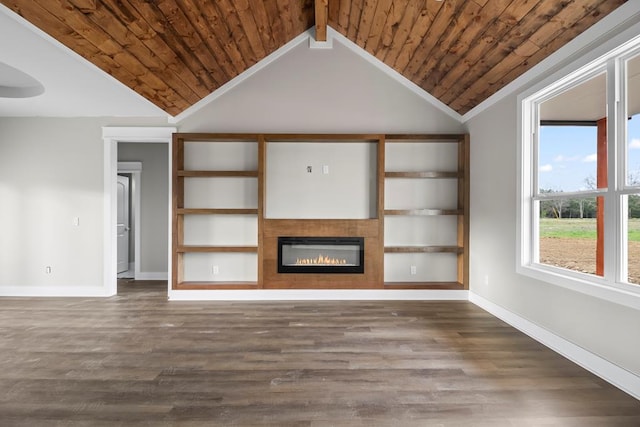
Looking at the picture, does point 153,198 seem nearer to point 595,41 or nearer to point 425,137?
point 425,137

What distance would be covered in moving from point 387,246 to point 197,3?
3.43 meters

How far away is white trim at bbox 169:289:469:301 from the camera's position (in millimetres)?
4402

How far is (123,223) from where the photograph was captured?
6.24 m

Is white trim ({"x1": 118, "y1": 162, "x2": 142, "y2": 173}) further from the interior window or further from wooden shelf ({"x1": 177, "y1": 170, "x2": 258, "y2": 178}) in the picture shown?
the interior window

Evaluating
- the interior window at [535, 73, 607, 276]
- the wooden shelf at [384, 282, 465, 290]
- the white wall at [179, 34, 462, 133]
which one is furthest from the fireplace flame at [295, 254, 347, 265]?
the interior window at [535, 73, 607, 276]

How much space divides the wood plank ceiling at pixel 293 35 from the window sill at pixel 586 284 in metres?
1.87

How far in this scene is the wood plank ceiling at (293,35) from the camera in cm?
251

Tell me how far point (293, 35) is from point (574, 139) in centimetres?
340

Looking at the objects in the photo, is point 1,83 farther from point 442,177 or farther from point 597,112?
point 597,112

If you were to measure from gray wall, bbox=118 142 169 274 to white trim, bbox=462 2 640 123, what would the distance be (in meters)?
5.31

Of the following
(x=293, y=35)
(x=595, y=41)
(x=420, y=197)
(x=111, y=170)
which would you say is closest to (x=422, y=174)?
(x=420, y=197)

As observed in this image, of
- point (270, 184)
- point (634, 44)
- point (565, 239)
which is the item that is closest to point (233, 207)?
point (270, 184)

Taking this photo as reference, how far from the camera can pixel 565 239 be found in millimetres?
2965

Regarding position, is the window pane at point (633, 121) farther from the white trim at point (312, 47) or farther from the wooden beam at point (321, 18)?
the wooden beam at point (321, 18)
